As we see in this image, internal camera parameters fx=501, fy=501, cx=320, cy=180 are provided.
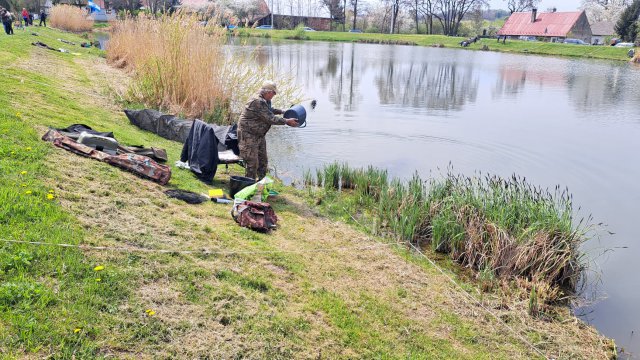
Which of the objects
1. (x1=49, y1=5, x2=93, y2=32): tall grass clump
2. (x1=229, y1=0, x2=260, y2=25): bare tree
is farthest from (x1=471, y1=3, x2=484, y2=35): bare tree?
(x1=49, y1=5, x2=93, y2=32): tall grass clump

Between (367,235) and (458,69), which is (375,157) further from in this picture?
(458,69)

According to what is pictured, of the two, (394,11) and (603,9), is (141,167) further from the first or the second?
(603,9)

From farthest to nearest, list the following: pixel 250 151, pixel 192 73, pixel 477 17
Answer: pixel 477 17, pixel 192 73, pixel 250 151

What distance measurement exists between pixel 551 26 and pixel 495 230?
72694 mm

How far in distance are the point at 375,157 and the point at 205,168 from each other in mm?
4556

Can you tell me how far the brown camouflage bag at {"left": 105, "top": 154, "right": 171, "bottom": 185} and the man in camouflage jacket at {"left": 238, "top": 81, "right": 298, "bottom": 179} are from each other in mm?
1378

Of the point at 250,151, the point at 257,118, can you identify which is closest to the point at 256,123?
Result: the point at 257,118

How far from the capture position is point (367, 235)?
6.60 m

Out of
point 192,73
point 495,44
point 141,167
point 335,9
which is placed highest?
point 335,9

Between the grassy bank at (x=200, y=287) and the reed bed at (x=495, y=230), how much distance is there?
0.46m

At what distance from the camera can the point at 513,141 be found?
41.0 ft

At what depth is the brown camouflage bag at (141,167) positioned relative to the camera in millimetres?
6184

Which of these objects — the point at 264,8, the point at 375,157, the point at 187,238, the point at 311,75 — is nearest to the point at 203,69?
the point at 375,157

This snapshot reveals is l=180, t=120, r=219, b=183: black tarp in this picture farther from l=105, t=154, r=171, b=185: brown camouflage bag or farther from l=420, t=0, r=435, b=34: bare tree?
l=420, t=0, r=435, b=34: bare tree
